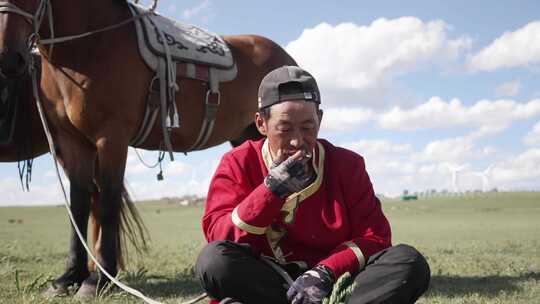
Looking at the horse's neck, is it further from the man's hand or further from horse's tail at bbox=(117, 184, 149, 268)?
the man's hand

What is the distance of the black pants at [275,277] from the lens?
2238 mm

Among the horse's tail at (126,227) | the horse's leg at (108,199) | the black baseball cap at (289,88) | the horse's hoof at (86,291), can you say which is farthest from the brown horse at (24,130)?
the black baseball cap at (289,88)

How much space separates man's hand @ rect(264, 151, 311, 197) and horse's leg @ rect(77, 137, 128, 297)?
205cm

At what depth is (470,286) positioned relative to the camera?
406 cm

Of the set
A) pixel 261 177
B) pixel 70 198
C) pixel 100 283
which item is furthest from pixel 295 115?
pixel 70 198

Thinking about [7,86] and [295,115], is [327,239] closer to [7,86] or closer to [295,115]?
[295,115]

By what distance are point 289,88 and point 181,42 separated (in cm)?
260

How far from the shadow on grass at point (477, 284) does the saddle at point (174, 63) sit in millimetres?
2251

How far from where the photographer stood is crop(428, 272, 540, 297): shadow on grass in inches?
150

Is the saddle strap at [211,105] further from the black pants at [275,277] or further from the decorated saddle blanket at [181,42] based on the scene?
the black pants at [275,277]

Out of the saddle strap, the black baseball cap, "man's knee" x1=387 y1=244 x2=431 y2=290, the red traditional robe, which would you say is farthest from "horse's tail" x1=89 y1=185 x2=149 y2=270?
"man's knee" x1=387 y1=244 x2=431 y2=290

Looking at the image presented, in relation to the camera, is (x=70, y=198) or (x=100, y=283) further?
(x=70, y=198)

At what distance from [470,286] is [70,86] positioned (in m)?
3.22

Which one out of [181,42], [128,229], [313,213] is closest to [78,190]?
[128,229]
